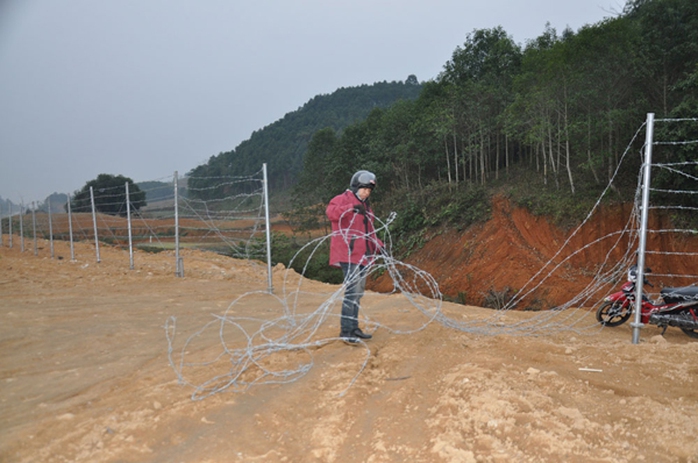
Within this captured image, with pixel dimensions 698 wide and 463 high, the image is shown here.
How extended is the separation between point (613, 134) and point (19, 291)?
19.7 metres

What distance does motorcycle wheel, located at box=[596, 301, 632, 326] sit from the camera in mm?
6227

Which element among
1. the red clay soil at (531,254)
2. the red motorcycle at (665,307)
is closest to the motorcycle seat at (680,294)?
the red motorcycle at (665,307)

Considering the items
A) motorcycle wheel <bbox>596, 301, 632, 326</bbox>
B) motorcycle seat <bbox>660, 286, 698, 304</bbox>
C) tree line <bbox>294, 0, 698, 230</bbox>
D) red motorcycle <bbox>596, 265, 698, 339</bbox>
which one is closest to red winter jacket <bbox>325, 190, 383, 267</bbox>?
red motorcycle <bbox>596, 265, 698, 339</bbox>

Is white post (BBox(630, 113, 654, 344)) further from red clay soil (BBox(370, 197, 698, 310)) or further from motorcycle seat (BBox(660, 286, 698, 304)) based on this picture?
red clay soil (BBox(370, 197, 698, 310))

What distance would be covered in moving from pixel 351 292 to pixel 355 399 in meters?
1.35

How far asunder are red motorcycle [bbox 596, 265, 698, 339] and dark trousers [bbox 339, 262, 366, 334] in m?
3.51

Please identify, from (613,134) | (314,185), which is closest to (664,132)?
(613,134)

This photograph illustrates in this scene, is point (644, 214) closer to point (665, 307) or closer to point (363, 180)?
point (665, 307)

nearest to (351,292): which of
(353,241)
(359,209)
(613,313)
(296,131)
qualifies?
(353,241)

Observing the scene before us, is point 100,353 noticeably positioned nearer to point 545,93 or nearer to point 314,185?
point 545,93

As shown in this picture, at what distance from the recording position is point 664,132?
41.6ft

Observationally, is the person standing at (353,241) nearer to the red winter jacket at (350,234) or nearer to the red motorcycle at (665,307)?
the red winter jacket at (350,234)

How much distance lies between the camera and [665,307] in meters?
5.66

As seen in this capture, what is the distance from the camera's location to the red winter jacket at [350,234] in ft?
13.8
